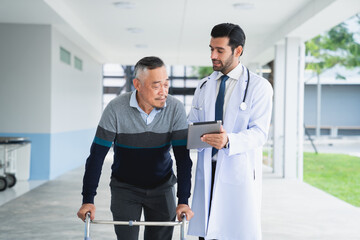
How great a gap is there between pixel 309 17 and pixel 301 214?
341cm

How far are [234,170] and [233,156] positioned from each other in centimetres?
7

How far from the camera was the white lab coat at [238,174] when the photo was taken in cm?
272

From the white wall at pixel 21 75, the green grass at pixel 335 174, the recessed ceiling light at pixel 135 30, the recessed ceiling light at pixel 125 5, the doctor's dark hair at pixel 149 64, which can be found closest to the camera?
the doctor's dark hair at pixel 149 64

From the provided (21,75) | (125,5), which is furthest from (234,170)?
(21,75)

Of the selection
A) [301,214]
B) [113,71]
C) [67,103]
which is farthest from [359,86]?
[301,214]

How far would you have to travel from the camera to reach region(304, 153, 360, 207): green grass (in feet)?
35.6

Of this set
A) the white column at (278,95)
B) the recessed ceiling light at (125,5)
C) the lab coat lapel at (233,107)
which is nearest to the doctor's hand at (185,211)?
the lab coat lapel at (233,107)

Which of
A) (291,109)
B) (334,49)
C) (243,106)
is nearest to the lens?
(243,106)

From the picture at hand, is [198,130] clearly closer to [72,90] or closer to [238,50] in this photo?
[238,50]

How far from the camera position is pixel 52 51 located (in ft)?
32.4

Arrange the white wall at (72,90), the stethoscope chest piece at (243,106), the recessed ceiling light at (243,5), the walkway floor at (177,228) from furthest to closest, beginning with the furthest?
the white wall at (72,90) < the recessed ceiling light at (243,5) < the walkway floor at (177,228) < the stethoscope chest piece at (243,106)

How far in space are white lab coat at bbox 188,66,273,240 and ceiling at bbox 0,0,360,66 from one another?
16.2ft

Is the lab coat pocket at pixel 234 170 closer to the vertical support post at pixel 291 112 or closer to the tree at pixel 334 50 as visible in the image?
the vertical support post at pixel 291 112

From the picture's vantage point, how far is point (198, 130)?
2418 mm
